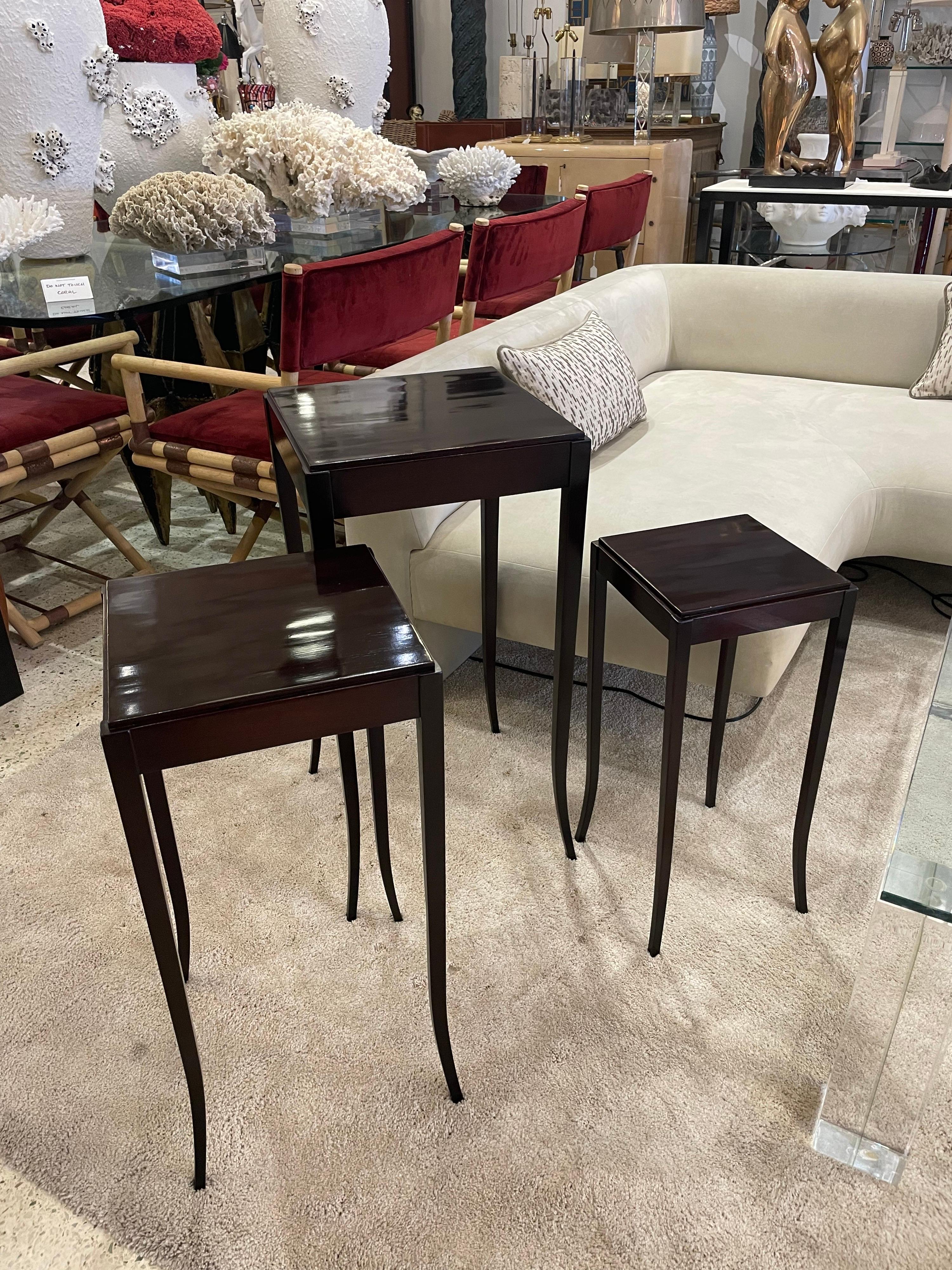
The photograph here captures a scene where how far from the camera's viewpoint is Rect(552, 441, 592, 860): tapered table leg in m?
1.49

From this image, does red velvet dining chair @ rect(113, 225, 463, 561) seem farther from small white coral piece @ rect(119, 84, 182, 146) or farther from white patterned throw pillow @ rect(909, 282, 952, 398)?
white patterned throw pillow @ rect(909, 282, 952, 398)

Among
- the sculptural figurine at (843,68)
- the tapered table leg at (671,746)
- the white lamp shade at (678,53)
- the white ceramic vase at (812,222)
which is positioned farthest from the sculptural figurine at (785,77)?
the tapered table leg at (671,746)

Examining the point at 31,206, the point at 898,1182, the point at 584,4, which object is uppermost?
the point at 584,4

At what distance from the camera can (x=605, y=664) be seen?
88.4 inches

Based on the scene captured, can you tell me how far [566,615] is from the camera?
1.62m

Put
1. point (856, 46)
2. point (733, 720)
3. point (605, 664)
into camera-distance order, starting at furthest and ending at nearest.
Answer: point (856, 46) < point (605, 664) < point (733, 720)

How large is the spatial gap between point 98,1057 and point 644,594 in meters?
1.05

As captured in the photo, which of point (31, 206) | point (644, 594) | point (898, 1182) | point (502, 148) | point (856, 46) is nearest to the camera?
point (898, 1182)

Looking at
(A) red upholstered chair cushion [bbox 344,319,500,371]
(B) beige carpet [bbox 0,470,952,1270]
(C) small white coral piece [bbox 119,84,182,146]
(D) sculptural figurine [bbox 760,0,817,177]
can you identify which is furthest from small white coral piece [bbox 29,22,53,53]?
(D) sculptural figurine [bbox 760,0,817,177]

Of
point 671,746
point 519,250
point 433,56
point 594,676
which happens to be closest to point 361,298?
point 519,250

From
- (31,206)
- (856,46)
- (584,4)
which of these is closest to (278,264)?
(31,206)

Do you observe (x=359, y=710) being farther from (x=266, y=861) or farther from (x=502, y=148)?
(x=502, y=148)

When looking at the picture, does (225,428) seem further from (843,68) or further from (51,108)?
(843,68)

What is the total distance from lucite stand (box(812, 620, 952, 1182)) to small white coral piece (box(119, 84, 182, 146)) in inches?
121
